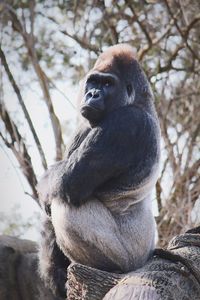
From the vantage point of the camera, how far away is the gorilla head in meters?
3.99

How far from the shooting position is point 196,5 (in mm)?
10227

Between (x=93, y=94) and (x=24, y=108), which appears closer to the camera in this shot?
(x=93, y=94)

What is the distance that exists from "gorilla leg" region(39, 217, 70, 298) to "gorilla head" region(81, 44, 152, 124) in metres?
0.67

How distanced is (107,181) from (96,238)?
0.30m

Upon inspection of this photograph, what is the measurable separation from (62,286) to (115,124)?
89 cm

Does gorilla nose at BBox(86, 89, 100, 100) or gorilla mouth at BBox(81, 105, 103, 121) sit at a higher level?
gorilla nose at BBox(86, 89, 100, 100)

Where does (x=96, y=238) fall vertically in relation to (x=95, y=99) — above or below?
below

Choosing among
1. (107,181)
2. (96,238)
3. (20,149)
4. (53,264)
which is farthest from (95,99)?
(20,149)

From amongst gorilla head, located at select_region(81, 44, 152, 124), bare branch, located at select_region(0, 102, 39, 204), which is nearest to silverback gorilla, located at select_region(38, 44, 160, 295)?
gorilla head, located at select_region(81, 44, 152, 124)

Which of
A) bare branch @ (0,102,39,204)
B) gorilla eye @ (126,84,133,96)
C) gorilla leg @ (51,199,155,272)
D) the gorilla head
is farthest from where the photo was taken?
bare branch @ (0,102,39,204)

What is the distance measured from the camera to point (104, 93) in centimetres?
401

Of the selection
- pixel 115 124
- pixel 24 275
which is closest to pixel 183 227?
pixel 24 275

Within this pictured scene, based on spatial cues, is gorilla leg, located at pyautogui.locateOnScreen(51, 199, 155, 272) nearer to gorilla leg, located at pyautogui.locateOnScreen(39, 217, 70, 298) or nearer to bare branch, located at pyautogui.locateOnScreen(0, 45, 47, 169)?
gorilla leg, located at pyautogui.locateOnScreen(39, 217, 70, 298)

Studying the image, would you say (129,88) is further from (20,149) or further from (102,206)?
(20,149)
